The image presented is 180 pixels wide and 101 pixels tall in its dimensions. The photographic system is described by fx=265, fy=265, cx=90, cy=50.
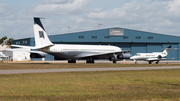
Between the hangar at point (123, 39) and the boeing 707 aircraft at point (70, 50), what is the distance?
28.4m

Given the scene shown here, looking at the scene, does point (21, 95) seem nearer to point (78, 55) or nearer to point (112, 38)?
point (78, 55)

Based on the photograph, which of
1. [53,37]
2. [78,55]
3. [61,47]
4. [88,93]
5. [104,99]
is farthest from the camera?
[53,37]

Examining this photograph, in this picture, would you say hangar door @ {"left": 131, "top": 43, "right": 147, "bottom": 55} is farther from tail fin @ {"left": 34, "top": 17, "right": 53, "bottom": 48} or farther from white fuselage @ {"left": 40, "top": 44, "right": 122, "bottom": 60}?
tail fin @ {"left": 34, "top": 17, "right": 53, "bottom": 48}

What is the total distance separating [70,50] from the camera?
53.8 metres

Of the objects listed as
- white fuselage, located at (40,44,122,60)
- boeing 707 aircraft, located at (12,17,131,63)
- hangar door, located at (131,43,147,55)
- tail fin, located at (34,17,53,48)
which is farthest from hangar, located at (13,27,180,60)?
tail fin, located at (34,17,53,48)

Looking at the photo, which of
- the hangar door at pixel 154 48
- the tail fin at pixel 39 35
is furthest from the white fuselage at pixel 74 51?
the hangar door at pixel 154 48

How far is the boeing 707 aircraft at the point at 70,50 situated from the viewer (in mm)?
48438

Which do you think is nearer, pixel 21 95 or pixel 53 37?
pixel 21 95

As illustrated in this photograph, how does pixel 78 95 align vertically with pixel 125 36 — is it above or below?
below

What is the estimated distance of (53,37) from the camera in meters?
86.4

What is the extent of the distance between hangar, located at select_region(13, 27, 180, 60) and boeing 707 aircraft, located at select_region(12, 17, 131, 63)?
28.4 metres

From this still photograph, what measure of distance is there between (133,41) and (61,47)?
4523cm

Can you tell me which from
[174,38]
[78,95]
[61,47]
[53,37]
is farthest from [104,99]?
[174,38]

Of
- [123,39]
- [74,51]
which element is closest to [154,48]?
[123,39]
